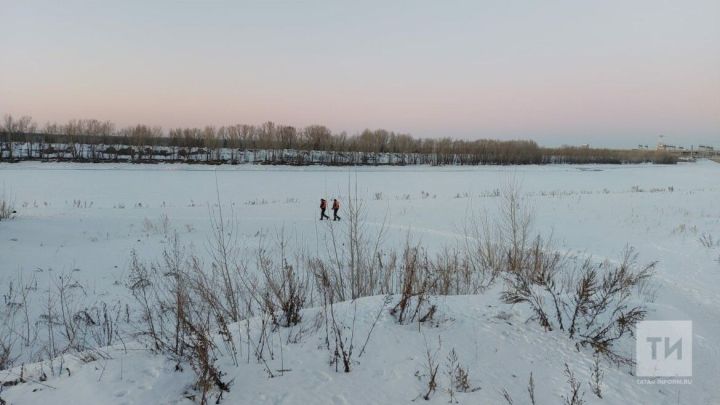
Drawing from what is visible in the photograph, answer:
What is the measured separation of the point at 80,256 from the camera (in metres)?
10.1

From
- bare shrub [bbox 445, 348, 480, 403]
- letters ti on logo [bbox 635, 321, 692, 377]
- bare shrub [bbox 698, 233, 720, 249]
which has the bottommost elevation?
bare shrub [bbox 698, 233, 720, 249]

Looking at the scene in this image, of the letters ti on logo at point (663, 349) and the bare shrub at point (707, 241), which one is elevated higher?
the letters ti on logo at point (663, 349)

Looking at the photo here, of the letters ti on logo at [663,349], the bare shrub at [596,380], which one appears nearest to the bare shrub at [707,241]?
the letters ti on logo at [663,349]

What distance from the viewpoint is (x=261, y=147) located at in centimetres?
6384

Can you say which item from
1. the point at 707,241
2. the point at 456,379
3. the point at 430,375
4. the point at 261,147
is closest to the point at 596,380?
the point at 456,379

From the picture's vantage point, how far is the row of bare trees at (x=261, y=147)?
2165 inches

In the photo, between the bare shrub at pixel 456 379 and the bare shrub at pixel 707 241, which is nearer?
the bare shrub at pixel 456 379

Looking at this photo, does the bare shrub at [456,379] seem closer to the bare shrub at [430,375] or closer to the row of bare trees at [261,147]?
the bare shrub at [430,375]

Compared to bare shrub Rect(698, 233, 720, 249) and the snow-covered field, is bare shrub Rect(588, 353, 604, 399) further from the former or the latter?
bare shrub Rect(698, 233, 720, 249)

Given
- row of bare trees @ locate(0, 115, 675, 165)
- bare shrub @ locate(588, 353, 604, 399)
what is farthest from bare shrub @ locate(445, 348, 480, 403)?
row of bare trees @ locate(0, 115, 675, 165)

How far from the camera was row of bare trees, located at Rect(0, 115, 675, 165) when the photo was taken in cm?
5500

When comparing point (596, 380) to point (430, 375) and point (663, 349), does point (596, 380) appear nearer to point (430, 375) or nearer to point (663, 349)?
point (430, 375)

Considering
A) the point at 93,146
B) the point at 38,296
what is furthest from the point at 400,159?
the point at 38,296

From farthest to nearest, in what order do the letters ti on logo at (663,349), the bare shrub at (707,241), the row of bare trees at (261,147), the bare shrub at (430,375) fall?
the row of bare trees at (261,147) < the bare shrub at (707,241) < the letters ti on logo at (663,349) < the bare shrub at (430,375)
